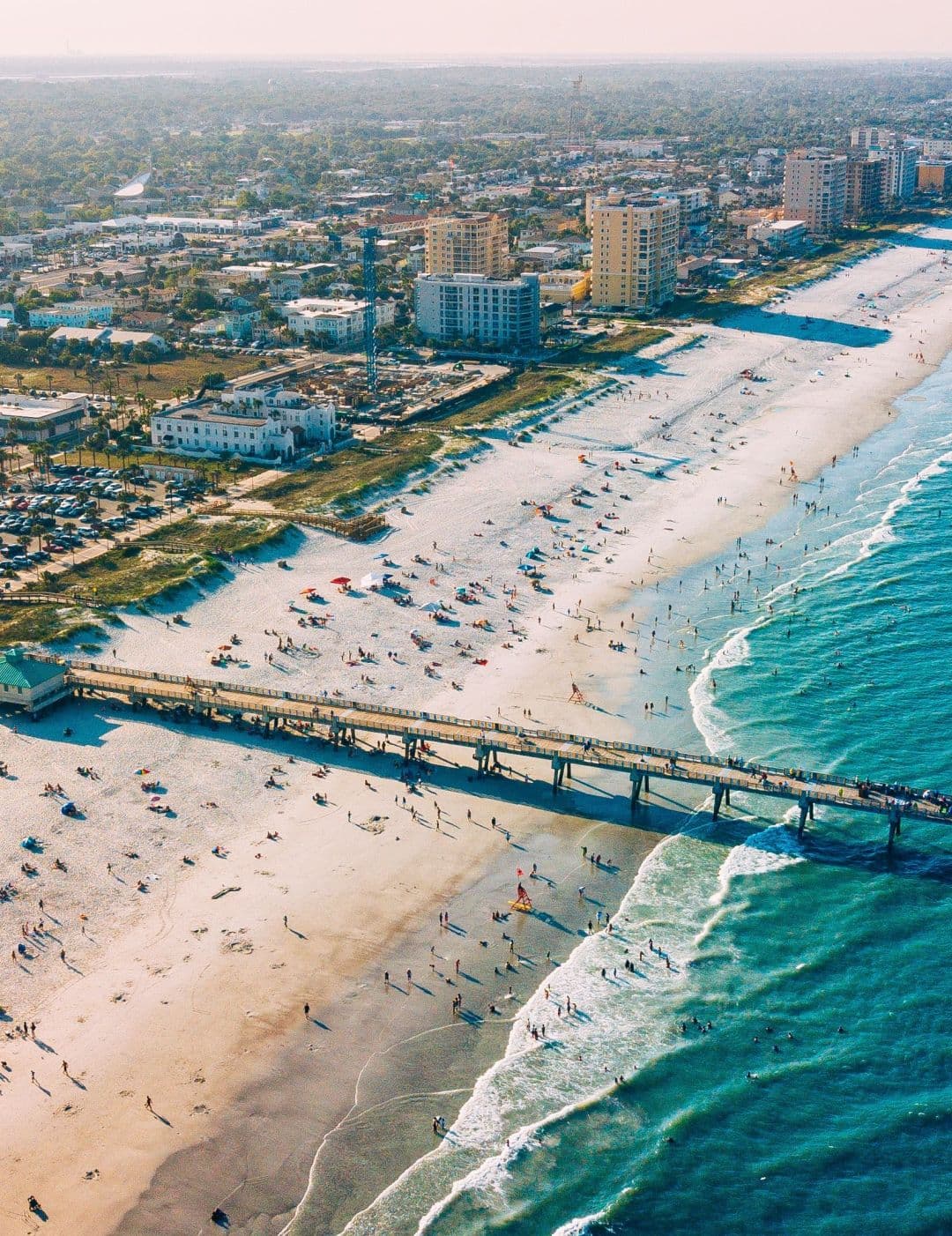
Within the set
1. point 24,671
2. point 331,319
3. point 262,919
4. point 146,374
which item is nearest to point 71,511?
point 24,671

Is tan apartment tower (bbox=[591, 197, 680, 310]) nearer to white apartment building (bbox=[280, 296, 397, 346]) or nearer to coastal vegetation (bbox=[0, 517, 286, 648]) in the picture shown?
white apartment building (bbox=[280, 296, 397, 346])

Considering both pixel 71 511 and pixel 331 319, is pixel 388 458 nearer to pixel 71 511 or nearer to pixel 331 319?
pixel 71 511

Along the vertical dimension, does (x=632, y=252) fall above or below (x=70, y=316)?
above

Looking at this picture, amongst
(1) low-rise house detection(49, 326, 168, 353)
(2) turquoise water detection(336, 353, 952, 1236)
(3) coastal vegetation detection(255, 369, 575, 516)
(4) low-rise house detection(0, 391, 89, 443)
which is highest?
(1) low-rise house detection(49, 326, 168, 353)

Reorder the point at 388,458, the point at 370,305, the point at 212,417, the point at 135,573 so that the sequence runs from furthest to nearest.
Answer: the point at 370,305
the point at 212,417
the point at 388,458
the point at 135,573

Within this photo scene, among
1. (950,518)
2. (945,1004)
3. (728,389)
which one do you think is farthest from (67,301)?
(945,1004)

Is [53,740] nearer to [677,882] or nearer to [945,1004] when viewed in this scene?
[677,882]

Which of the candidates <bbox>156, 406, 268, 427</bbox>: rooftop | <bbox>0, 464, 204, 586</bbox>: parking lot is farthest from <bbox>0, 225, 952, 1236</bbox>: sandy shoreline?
<bbox>156, 406, 268, 427</bbox>: rooftop
